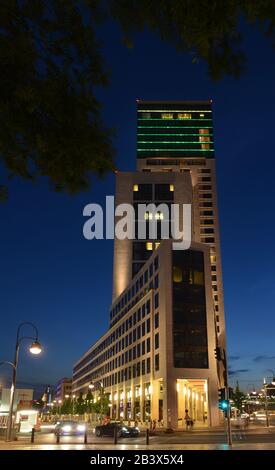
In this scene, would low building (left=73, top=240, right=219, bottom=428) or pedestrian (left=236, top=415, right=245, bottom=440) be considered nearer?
pedestrian (left=236, top=415, right=245, bottom=440)

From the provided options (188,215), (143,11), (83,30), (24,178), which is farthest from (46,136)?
(188,215)

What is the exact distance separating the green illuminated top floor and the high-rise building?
32 cm

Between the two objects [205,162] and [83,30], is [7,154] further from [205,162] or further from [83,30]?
[205,162]

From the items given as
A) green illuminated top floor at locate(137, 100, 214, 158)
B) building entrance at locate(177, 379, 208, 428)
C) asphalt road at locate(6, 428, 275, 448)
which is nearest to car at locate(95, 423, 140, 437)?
asphalt road at locate(6, 428, 275, 448)

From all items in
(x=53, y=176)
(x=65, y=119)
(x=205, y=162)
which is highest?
(x=205, y=162)

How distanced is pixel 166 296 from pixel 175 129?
3771 inches

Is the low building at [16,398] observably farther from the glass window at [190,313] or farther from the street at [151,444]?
the glass window at [190,313]

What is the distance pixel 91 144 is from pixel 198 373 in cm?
5910

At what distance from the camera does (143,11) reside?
769 centimetres

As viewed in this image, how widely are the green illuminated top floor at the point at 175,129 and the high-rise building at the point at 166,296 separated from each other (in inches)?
12.8

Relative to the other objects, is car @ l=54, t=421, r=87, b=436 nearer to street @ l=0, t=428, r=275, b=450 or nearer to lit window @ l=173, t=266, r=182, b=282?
street @ l=0, t=428, r=275, b=450

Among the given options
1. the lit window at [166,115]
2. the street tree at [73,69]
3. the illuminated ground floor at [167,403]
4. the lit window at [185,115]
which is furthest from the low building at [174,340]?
the lit window at [185,115]

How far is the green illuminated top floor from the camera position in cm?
14838
